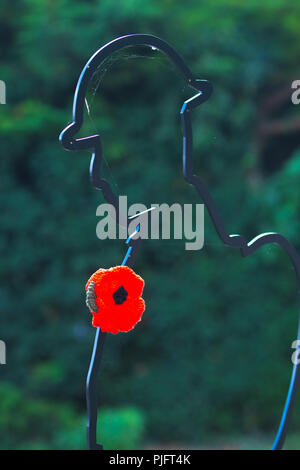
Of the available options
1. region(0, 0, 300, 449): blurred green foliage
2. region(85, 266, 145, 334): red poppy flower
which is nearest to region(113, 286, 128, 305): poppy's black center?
region(85, 266, 145, 334): red poppy flower

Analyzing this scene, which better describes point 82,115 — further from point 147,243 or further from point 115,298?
point 147,243

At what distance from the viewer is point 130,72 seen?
342cm

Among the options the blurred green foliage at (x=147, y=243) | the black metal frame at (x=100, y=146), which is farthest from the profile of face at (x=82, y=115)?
the blurred green foliage at (x=147, y=243)

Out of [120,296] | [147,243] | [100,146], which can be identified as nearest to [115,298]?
[120,296]

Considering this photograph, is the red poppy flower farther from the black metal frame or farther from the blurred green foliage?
the blurred green foliage

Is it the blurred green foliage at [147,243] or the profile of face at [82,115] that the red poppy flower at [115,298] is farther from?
the blurred green foliage at [147,243]

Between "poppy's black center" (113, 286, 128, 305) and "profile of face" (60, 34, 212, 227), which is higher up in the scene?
"profile of face" (60, 34, 212, 227)

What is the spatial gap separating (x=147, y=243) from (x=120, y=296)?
2.47 m

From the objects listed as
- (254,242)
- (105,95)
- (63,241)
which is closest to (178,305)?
(63,241)

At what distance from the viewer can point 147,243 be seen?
352 centimetres

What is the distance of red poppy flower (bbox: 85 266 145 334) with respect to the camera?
1022 millimetres

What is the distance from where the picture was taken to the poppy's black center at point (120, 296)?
1043 mm
